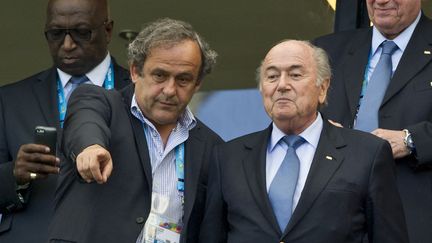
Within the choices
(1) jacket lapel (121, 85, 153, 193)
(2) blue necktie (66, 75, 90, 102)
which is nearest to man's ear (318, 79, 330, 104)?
(1) jacket lapel (121, 85, 153, 193)

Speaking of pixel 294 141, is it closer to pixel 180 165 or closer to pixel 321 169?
pixel 321 169

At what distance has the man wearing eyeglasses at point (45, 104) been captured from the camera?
4449 millimetres

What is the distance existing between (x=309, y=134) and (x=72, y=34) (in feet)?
4.50

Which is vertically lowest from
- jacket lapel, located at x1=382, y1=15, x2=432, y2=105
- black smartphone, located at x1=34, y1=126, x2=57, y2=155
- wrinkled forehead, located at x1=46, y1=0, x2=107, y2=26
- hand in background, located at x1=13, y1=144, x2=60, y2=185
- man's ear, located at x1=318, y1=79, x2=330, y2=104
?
hand in background, located at x1=13, y1=144, x2=60, y2=185

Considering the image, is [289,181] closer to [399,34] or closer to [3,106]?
[399,34]

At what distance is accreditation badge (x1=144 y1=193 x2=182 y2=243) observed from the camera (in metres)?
3.98

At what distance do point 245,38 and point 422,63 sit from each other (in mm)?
2252

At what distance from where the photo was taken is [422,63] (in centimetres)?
447

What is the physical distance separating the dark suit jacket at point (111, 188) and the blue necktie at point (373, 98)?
2.55 feet

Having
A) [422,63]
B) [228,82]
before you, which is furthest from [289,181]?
[228,82]

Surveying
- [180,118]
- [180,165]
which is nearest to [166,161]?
[180,165]

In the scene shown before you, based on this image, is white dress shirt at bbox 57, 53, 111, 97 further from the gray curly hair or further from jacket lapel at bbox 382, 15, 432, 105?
jacket lapel at bbox 382, 15, 432, 105

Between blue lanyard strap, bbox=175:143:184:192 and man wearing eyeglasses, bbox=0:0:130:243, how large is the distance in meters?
0.53

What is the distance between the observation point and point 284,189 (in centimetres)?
382
